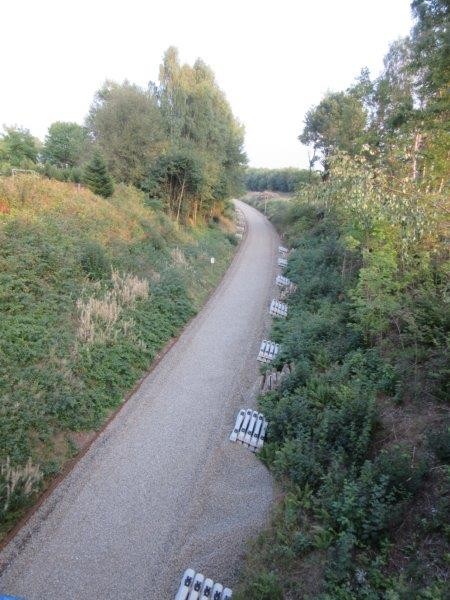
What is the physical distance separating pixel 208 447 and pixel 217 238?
19.9 m

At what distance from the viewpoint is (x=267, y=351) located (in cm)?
1065

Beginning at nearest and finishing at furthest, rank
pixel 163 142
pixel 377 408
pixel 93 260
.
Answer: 1. pixel 377 408
2. pixel 93 260
3. pixel 163 142

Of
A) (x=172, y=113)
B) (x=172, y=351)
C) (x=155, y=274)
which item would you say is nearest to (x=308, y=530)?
(x=172, y=351)

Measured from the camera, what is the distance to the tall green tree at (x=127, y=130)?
2009 centimetres

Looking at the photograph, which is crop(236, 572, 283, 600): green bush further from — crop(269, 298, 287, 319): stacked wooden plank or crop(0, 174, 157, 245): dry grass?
crop(0, 174, 157, 245): dry grass

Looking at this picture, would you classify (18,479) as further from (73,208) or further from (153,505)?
(73,208)

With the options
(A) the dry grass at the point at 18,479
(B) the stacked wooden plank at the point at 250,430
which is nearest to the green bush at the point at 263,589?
(B) the stacked wooden plank at the point at 250,430

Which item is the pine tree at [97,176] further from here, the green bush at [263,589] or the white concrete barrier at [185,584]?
the green bush at [263,589]

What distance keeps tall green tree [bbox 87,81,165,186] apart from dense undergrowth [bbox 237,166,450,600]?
15696 millimetres

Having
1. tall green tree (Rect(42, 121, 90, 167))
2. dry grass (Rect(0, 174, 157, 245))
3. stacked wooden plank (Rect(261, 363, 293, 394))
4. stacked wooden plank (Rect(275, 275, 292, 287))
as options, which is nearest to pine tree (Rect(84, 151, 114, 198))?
dry grass (Rect(0, 174, 157, 245))

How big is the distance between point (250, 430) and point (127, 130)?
18854mm

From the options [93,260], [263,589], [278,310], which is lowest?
[263,589]

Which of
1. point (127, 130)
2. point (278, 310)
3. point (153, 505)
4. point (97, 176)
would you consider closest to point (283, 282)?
point (278, 310)

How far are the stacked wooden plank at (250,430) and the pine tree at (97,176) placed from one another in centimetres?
1365
